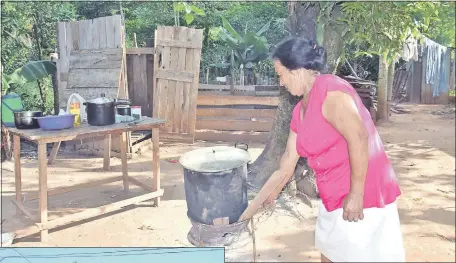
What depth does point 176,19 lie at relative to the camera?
3.23 meters

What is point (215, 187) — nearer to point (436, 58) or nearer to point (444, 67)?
point (444, 67)

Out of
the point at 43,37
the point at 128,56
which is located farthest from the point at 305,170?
the point at 43,37

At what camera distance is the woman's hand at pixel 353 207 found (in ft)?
3.96

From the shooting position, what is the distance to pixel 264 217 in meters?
2.38

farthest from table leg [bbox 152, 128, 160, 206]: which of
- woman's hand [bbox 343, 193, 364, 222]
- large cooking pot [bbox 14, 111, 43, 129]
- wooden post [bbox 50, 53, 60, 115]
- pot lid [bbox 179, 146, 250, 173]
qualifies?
woman's hand [bbox 343, 193, 364, 222]

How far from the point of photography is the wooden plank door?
10.3 ft

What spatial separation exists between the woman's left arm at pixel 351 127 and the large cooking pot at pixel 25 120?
169cm

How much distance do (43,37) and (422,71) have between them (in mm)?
4518

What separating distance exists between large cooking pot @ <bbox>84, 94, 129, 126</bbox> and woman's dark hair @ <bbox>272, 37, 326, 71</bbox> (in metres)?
1.34

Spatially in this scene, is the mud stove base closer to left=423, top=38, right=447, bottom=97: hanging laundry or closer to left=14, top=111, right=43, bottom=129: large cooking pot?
left=14, top=111, right=43, bottom=129: large cooking pot

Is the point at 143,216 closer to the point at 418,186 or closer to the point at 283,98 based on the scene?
the point at 283,98

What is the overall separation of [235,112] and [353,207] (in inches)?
86.8

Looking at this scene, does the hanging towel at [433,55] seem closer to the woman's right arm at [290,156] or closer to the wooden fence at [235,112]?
the wooden fence at [235,112]


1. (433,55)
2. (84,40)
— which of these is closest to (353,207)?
(84,40)
